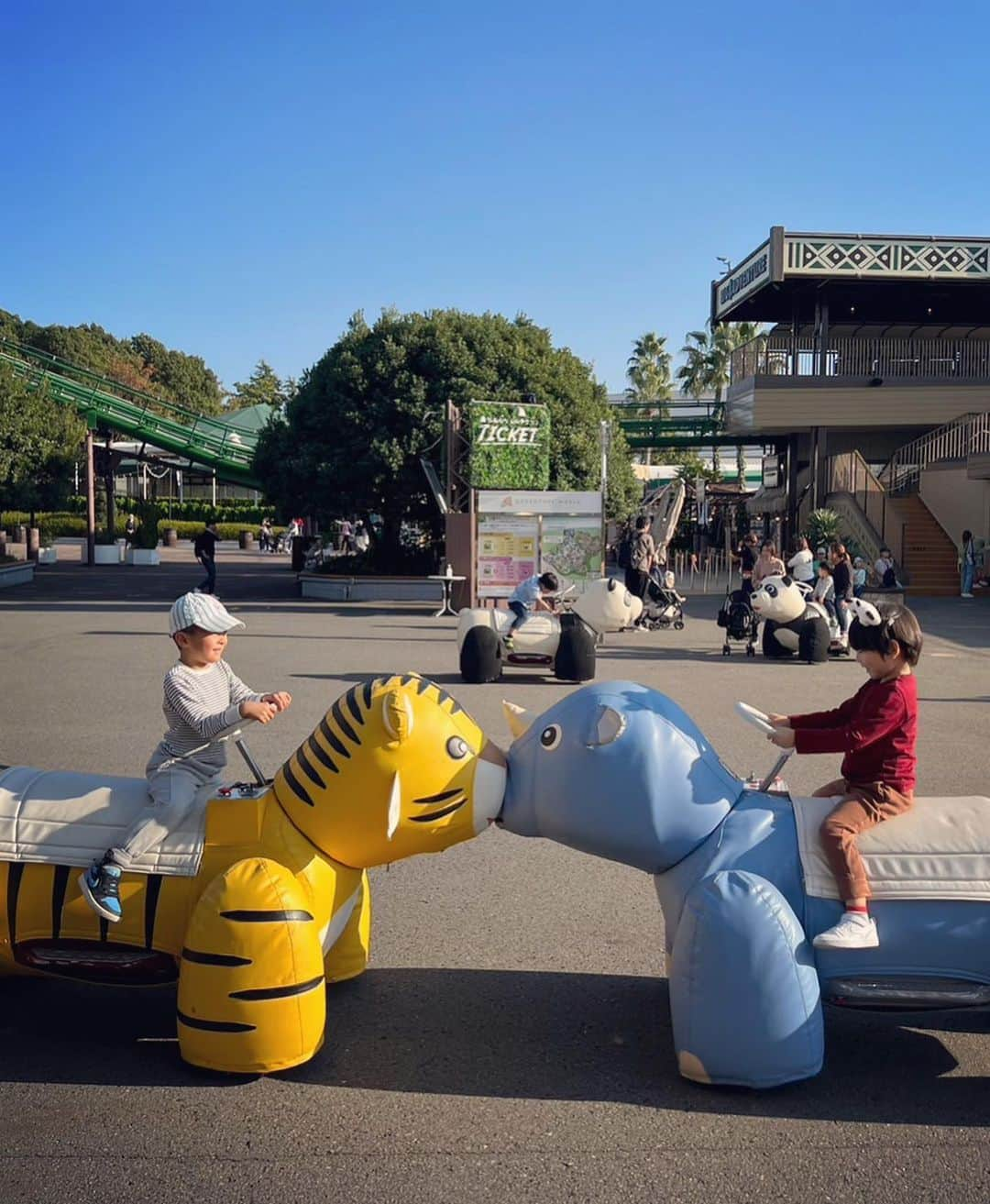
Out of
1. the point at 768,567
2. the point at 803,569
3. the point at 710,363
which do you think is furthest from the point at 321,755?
the point at 710,363

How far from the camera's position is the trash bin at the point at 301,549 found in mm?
36125

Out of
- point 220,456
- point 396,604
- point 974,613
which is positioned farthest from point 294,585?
point 974,613

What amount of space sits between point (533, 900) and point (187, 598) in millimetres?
2354

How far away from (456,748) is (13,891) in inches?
65.9

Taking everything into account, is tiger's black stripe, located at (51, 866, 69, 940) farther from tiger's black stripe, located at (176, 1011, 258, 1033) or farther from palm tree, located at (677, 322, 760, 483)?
palm tree, located at (677, 322, 760, 483)

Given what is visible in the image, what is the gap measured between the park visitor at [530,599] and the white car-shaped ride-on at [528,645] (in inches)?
2.1

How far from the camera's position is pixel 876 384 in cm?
3284

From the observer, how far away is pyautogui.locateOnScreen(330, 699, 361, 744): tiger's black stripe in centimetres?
399

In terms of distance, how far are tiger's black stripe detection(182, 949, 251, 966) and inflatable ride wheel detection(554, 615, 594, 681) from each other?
9336 millimetres

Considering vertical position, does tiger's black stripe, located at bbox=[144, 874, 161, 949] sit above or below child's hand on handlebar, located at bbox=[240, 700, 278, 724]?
below

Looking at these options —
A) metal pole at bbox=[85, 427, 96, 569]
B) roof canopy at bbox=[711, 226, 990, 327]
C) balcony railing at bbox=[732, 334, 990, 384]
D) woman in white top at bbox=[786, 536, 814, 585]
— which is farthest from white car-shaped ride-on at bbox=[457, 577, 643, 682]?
metal pole at bbox=[85, 427, 96, 569]

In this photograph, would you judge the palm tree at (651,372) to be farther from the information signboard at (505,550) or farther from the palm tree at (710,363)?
the information signboard at (505,550)

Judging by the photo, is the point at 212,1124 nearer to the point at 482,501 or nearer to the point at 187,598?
the point at 187,598

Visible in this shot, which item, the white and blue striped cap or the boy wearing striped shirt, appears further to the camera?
the white and blue striped cap
